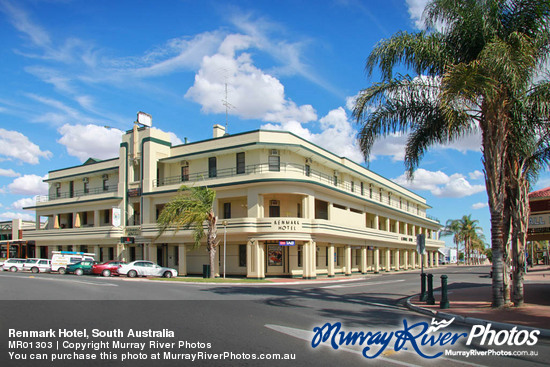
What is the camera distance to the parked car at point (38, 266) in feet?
131

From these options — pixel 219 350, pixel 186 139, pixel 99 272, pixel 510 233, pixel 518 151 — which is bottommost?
pixel 99 272

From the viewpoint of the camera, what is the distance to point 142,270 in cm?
3312

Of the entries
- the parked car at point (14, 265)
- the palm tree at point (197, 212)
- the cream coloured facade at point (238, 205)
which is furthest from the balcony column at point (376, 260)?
the parked car at point (14, 265)

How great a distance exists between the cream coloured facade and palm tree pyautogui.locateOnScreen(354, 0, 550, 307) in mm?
17497

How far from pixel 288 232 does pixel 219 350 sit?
80.9 feet

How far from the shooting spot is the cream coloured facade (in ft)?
111

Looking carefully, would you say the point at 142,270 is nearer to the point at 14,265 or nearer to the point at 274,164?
the point at 274,164

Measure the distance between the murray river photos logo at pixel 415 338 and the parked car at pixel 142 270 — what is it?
24.8 m

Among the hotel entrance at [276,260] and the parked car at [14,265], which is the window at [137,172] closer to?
the parked car at [14,265]

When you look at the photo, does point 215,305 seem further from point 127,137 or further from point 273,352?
point 127,137

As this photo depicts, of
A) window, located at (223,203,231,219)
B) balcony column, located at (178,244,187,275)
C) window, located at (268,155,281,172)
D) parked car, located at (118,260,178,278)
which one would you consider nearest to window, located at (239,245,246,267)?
window, located at (223,203,231,219)

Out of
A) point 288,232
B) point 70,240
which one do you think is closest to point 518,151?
point 288,232

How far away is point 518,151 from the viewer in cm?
1479

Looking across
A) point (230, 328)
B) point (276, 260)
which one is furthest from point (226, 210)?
point (230, 328)
